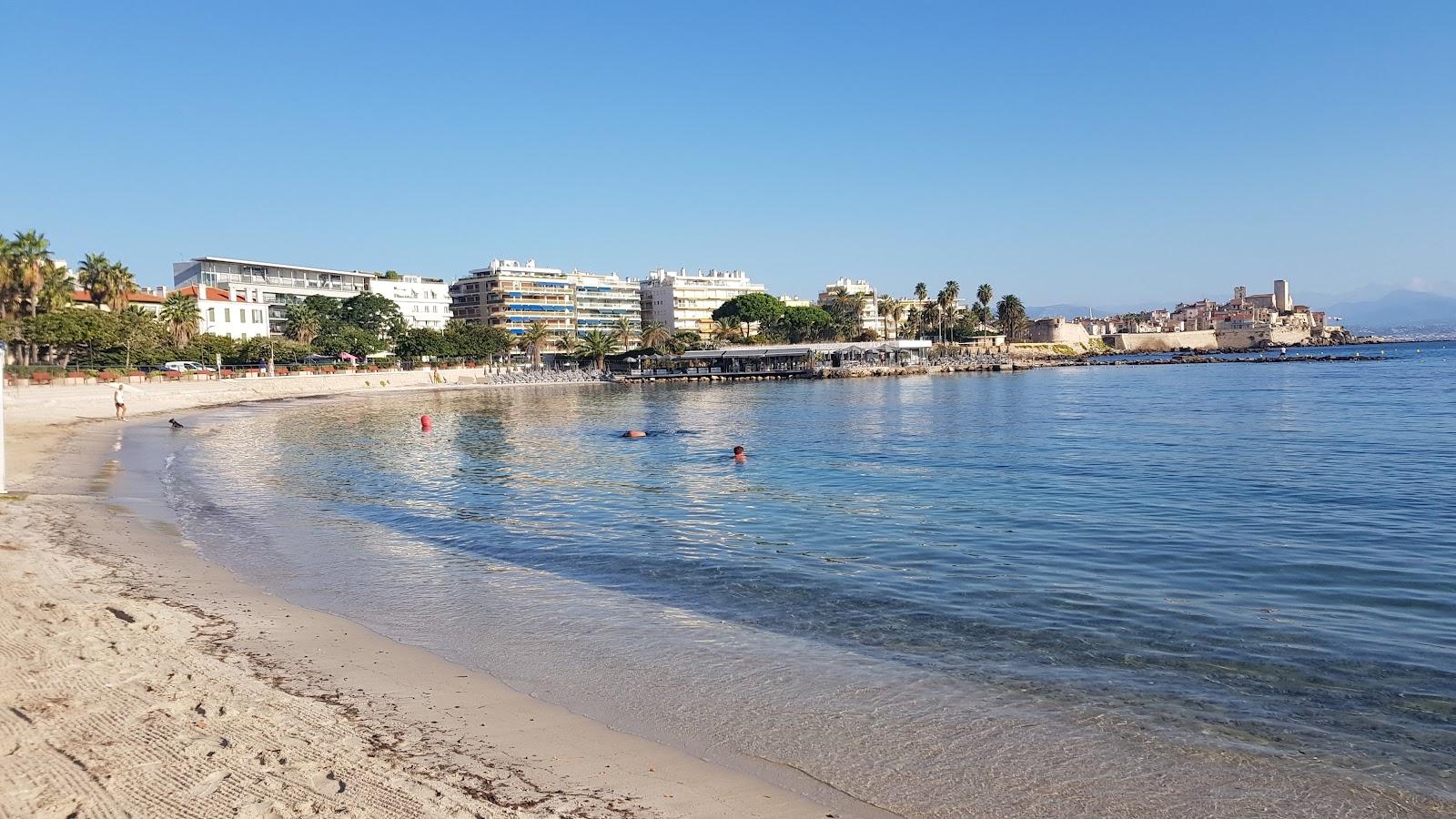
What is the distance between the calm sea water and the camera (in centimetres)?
666

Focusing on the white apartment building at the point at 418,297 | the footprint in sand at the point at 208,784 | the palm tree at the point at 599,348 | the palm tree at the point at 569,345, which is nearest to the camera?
the footprint in sand at the point at 208,784

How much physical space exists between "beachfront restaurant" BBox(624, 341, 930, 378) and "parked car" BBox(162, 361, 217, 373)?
46.7 metres

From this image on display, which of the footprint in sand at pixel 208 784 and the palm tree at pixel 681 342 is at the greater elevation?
the palm tree at pixel 681 342

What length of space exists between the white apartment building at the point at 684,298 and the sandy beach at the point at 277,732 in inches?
5772

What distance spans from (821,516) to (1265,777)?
458 inches

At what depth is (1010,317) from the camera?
563ft

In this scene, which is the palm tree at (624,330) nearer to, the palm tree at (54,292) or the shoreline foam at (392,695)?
the palm tree at (54,292)

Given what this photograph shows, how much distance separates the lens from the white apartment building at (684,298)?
520 ft

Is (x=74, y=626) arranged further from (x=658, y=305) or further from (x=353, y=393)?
(x=658, y=305)

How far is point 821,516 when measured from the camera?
57.4 ft

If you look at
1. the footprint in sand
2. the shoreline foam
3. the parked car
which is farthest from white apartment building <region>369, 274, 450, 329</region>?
the footprint in sand

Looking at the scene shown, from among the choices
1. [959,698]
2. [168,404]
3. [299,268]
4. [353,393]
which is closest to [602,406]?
[168,404]

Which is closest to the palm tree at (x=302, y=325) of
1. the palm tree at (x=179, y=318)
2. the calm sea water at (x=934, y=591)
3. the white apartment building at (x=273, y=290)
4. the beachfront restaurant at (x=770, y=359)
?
the white apartment building at (x=273, y=290)

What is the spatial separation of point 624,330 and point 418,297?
2961 cm
